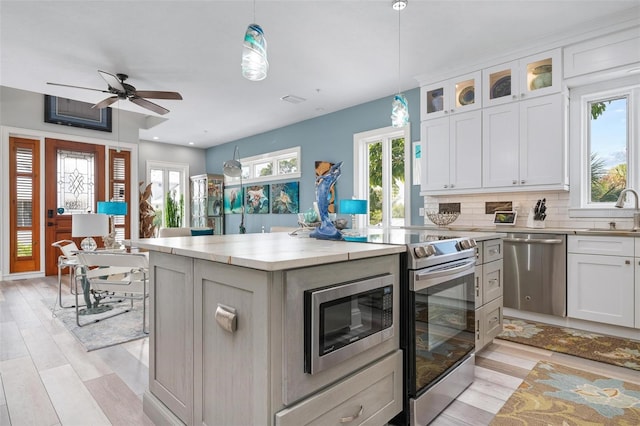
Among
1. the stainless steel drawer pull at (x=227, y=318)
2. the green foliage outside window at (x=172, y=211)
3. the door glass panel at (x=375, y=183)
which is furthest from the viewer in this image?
the green foliage outside window at (x=172, y=211)

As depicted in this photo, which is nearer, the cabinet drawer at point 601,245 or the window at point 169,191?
the cabinet drawer at point 601,245

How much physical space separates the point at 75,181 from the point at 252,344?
676 centimetres

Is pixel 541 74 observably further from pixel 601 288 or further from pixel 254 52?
pixel 254 52

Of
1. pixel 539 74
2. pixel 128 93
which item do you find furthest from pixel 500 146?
pixel 128 93

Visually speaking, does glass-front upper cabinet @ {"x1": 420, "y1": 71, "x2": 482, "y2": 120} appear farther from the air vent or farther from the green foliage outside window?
the green foliage outside window

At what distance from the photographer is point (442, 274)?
1.84 m

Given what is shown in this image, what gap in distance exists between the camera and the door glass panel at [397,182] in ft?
17.0

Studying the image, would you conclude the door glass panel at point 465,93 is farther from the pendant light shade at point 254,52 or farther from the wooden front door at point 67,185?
the wooden front door at point 67,185

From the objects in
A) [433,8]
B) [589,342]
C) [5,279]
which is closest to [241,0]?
[433,8]

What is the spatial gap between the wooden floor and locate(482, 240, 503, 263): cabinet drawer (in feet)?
2.49

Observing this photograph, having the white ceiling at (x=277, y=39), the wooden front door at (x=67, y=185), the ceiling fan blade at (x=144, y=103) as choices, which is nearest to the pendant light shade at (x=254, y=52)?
the white ceiling at (x=277, y=39)

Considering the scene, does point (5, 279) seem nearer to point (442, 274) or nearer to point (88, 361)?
point (88, 361)

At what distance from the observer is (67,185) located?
629 centimetres

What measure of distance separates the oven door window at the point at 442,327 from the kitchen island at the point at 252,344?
0.15 m
